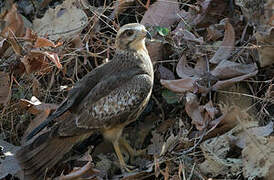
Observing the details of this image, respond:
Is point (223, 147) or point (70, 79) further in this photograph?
point (70, 79)

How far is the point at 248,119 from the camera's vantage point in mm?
4680

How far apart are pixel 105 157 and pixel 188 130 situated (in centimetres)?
84

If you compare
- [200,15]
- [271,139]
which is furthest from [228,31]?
[271,139]

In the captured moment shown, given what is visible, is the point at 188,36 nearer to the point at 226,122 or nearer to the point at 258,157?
the point at 226,122

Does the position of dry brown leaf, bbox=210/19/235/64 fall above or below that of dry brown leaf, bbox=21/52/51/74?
below

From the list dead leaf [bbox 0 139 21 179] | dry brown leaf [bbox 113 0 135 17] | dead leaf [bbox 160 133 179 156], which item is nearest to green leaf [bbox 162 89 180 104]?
dead leaf [bbox 160 133 179 156]

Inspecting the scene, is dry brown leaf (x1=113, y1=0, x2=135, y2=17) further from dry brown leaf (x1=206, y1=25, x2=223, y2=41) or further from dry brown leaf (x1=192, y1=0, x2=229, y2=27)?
dry brown leaf (x1=206, y1=25, x2=223, y2=41)

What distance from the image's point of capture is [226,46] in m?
5.43

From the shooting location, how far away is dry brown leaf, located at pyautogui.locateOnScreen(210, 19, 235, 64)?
17.7ft

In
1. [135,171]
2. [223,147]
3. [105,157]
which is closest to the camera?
[223,147]

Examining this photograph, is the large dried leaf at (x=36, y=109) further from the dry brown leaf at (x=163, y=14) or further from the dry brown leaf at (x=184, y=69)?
the dry brown leaf at (x=163, y=14)

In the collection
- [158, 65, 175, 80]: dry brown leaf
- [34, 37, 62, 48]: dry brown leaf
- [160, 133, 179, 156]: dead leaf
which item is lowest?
[160, 133, 179, 156]: dead leaf

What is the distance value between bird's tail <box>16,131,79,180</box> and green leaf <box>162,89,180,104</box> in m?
0.88

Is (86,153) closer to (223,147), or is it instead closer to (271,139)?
(223,147)
